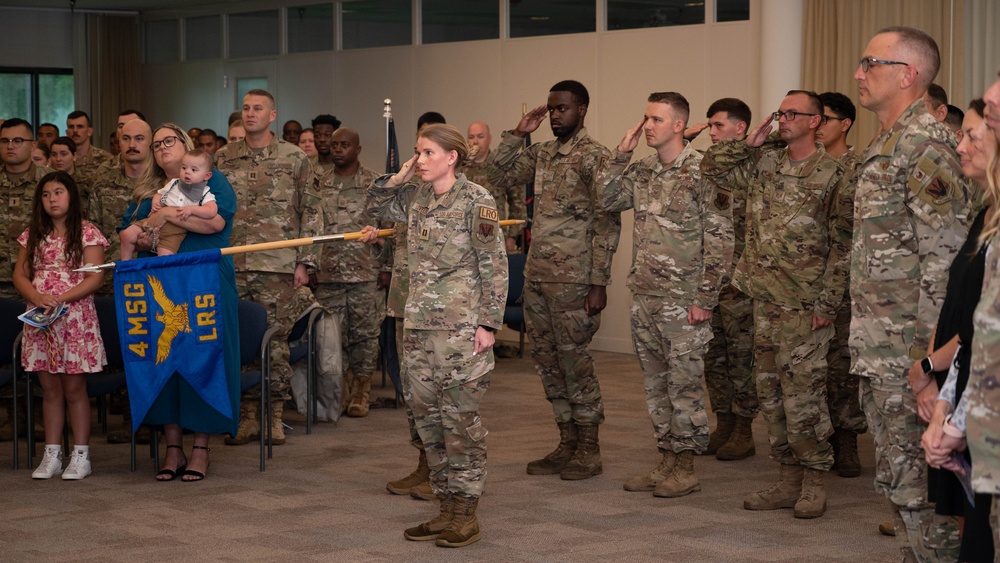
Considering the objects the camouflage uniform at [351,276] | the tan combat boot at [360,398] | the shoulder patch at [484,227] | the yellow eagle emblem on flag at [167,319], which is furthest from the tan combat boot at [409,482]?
the camouflage uniform at [351,276]

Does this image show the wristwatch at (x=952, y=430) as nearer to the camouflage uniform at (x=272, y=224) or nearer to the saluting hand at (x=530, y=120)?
the saluting hand at (x=530, y=120)

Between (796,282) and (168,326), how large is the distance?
9.47 feet

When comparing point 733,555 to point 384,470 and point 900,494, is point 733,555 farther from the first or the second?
point 384,470

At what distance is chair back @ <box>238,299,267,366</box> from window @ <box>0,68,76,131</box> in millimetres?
12066

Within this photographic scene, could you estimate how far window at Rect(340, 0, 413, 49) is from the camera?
12945 mm

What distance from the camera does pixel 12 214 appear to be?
25.1 ft

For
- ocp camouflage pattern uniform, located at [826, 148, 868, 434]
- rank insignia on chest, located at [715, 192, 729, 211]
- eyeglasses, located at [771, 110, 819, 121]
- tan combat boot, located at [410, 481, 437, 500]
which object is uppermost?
eyeglasses, located at [771, 110, 819, 121]

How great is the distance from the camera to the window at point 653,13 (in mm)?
10328

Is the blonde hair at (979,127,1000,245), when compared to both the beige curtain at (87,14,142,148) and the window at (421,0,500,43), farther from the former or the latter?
the beige curtain at (87,14,142,148)

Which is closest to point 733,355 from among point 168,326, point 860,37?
point 168,326

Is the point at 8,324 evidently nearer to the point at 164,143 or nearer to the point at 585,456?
the point at 164,143

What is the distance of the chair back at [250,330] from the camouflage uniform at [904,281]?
3239 mm

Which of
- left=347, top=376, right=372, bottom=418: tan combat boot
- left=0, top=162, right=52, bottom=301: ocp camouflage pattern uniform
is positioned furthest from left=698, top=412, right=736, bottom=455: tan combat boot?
left=0, top=162, right=52, bottom=301: ocp camouflage pattern uniform

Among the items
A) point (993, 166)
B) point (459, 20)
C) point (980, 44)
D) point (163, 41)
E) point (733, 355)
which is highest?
point (163, 41)
